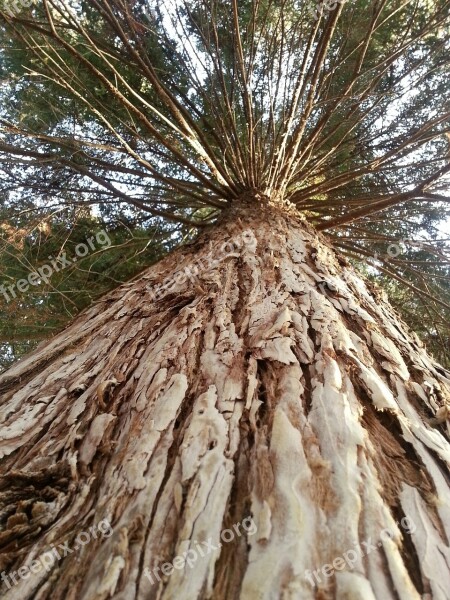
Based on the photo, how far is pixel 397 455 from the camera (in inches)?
34.8

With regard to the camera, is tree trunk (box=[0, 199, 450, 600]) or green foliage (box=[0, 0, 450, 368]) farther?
green foliage (box=[0, 0, 450, 368])

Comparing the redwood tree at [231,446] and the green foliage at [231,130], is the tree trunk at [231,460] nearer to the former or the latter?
the redwood tree at [231,446]

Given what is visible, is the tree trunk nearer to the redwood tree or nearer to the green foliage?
the redwood tree

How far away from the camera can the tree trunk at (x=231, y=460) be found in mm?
648

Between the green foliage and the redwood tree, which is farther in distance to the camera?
the green foliage

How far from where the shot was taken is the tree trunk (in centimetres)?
65

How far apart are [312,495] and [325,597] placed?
167mm

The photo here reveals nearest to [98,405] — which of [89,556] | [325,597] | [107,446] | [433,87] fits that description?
[107,446]

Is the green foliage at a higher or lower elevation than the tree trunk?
higher

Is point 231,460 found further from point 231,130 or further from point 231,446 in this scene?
point 231,130

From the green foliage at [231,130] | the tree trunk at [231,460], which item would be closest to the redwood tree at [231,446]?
the tree trunk at [231,460]

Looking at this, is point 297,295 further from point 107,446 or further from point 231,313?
point 107,446

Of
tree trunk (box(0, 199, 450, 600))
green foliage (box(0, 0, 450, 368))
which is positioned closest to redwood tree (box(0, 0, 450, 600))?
tree trunk (box(0, 199, 450, 600))

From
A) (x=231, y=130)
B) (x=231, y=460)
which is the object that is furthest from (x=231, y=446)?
(x=231, y=130)
